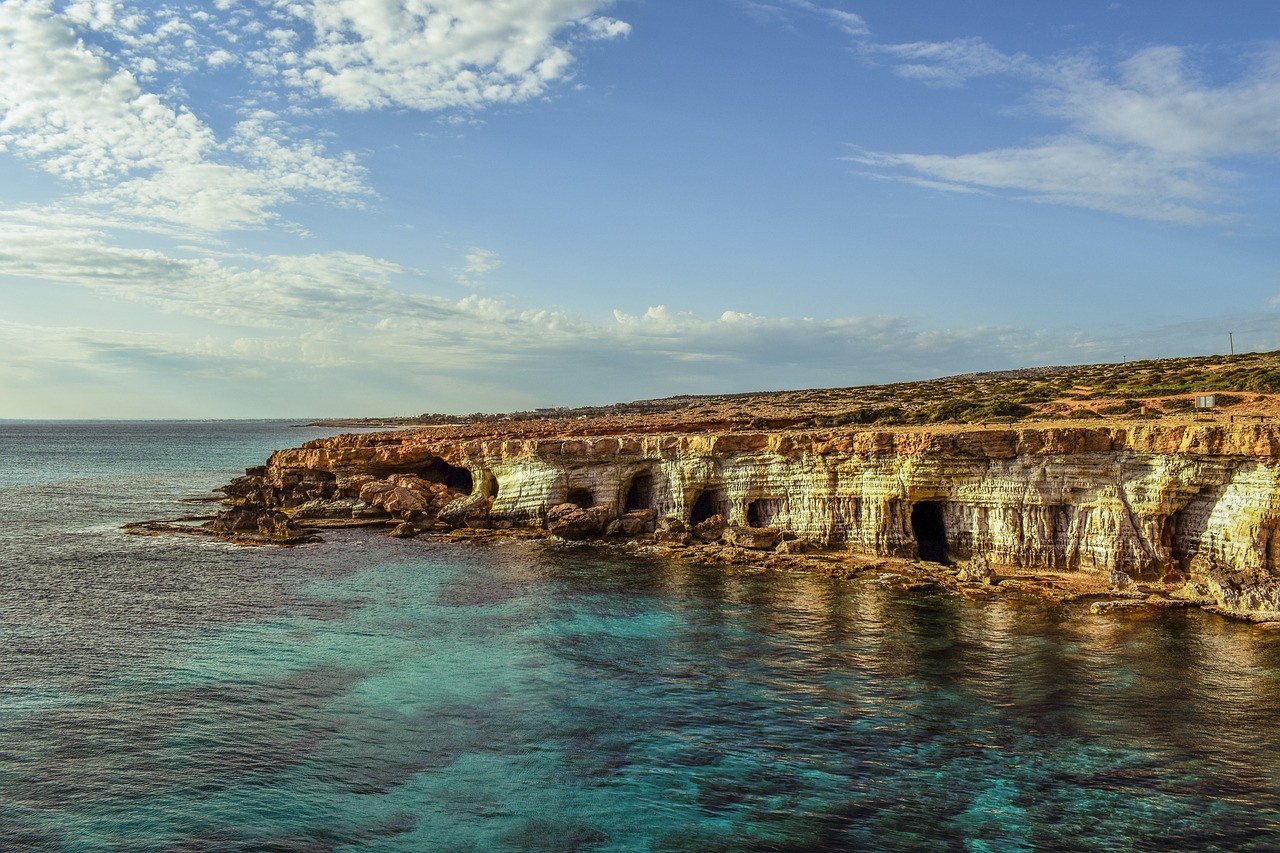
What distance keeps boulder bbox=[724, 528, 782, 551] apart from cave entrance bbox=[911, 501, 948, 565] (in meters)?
6.43

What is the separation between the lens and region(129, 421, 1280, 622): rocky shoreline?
27.8 meters

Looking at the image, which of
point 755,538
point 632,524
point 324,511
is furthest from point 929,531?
point 324,511

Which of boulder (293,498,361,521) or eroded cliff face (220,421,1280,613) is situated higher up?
eroded cliff face (220,421,1280,613)

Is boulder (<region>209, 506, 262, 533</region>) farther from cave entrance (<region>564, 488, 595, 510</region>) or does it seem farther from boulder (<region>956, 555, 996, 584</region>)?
boulder (<region>956, 555, 996, 584</region>)

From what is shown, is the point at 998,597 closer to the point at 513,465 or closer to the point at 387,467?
the point at 513,465

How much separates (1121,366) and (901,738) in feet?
248

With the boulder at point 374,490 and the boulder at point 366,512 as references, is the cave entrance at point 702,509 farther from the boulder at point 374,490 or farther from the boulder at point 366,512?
the boulder at point 366,512

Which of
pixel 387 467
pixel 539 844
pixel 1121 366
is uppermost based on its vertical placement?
pixel 1121 366

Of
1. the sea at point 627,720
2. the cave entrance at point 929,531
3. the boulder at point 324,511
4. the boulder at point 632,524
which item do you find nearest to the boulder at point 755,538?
the sea at point 627,720

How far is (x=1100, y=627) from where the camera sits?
2527 centimetres

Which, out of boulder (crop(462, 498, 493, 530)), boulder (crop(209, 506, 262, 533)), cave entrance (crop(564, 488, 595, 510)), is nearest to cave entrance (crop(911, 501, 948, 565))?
cave entrance (crop(564, 488, 595, 510))

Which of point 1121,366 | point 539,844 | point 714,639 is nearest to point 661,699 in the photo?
point 714,639

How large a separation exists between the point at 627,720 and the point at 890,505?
20.3 m

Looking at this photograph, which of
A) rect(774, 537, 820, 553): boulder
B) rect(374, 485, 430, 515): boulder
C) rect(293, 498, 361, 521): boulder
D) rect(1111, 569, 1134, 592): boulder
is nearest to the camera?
rect(1111, 569, 1134, 592): boulder
